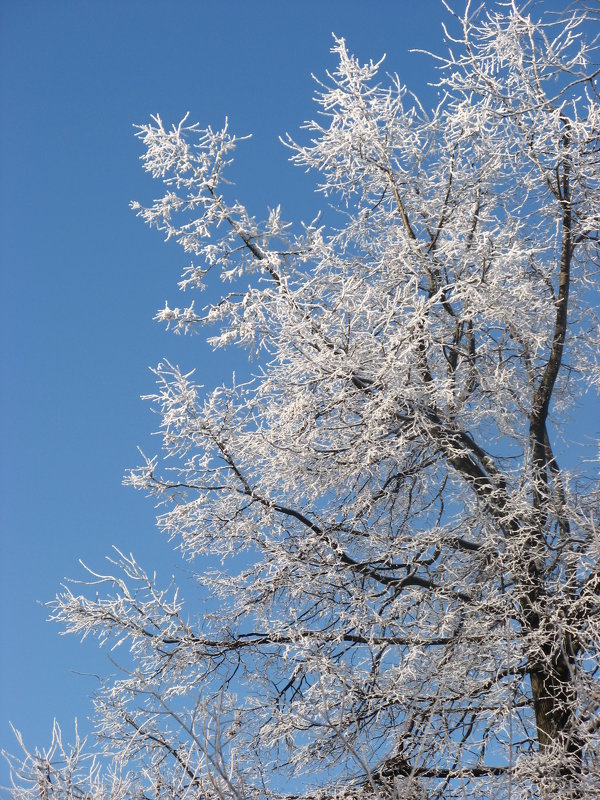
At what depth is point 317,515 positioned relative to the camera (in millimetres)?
7562

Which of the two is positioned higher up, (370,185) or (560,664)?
(370,185)

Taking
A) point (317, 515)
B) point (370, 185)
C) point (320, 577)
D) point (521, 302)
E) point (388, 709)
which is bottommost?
point (388, 709)

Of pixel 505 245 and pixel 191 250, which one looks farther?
pixel 191 250

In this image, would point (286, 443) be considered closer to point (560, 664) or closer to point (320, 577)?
point (320, 577)

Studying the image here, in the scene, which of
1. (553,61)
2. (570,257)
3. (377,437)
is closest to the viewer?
(377,437)

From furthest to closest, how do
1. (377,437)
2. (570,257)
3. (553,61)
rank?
(570,257) → (553,61) → (377,437)

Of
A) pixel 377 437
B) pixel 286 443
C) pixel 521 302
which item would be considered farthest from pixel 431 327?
pixel 286 443

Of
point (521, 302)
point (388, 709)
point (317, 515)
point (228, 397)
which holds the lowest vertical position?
point (388, 709)

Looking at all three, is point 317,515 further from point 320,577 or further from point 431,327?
point 431,327

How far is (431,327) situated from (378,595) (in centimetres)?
257

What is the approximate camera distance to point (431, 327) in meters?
7.83

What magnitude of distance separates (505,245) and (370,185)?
1.83 metres

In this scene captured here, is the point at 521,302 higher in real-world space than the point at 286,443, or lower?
higher

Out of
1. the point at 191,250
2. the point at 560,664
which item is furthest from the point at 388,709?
the point at 191,250
